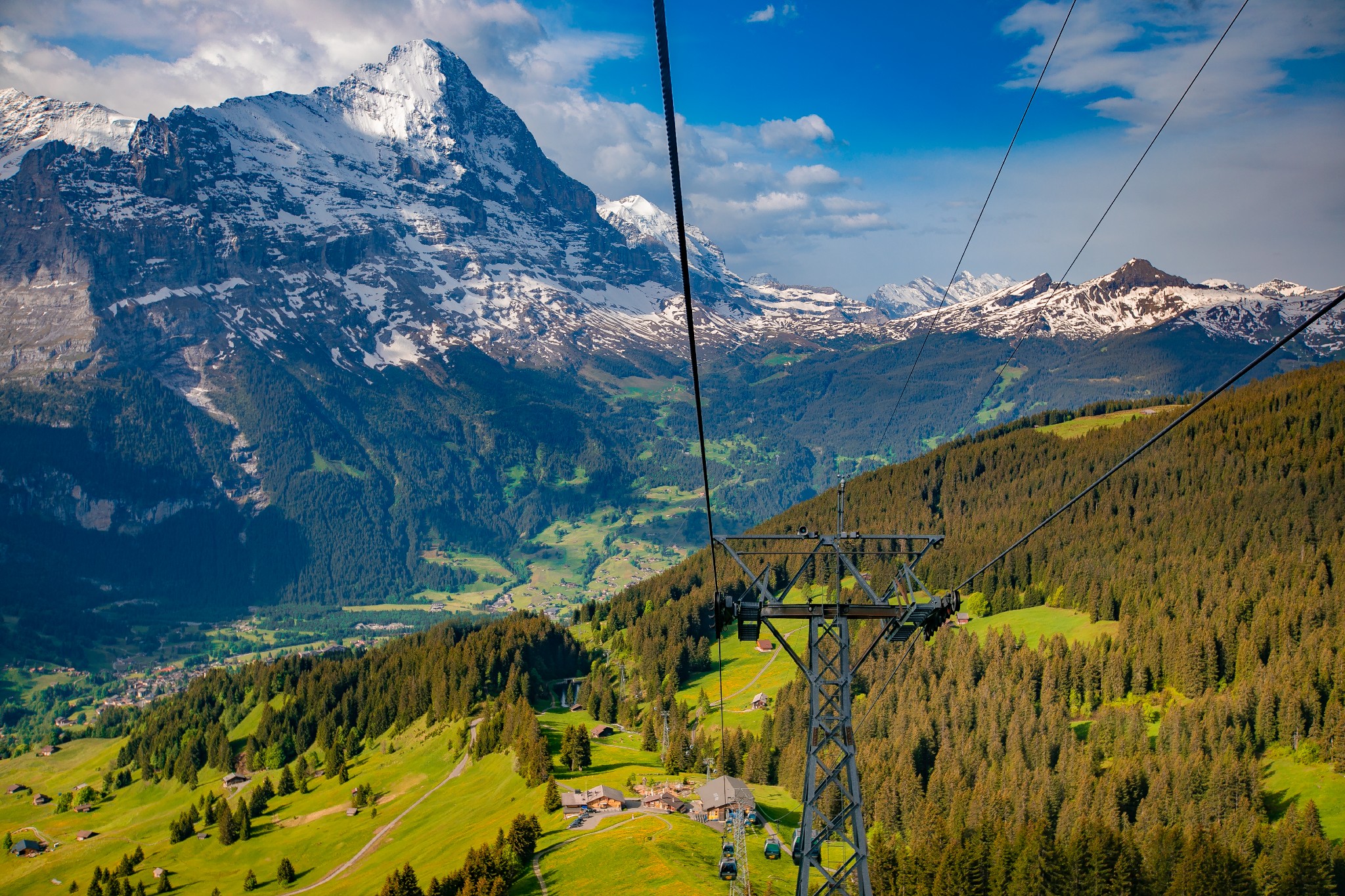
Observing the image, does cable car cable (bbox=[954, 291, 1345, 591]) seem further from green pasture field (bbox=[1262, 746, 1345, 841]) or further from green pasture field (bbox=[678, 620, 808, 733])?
green pasture field (bbox=[678, 620, 808, 733])

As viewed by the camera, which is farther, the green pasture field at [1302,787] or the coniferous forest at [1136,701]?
the green pasture field at [1302,787]

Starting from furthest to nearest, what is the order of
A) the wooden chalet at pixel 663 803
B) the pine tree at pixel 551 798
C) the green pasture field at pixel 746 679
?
the green pasture field at pixel 746 679 < the pine tree at pixel 551 798 < the wooden chalet at pixel 663 803

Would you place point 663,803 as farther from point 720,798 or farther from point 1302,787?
point 1302,787

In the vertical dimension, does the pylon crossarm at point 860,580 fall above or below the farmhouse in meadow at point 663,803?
above

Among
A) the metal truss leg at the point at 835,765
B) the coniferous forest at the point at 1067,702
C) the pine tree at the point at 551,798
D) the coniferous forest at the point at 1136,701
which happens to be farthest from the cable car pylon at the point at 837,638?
the pine tree at the point at 551,798

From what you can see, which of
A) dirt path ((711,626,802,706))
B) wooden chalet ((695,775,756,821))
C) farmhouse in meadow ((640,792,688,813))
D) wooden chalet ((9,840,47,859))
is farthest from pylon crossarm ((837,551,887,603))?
wooden chalet ((9,840,47,859))

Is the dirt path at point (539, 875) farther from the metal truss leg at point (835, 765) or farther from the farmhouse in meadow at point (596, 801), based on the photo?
the metal truss leg at point (835, 765)
